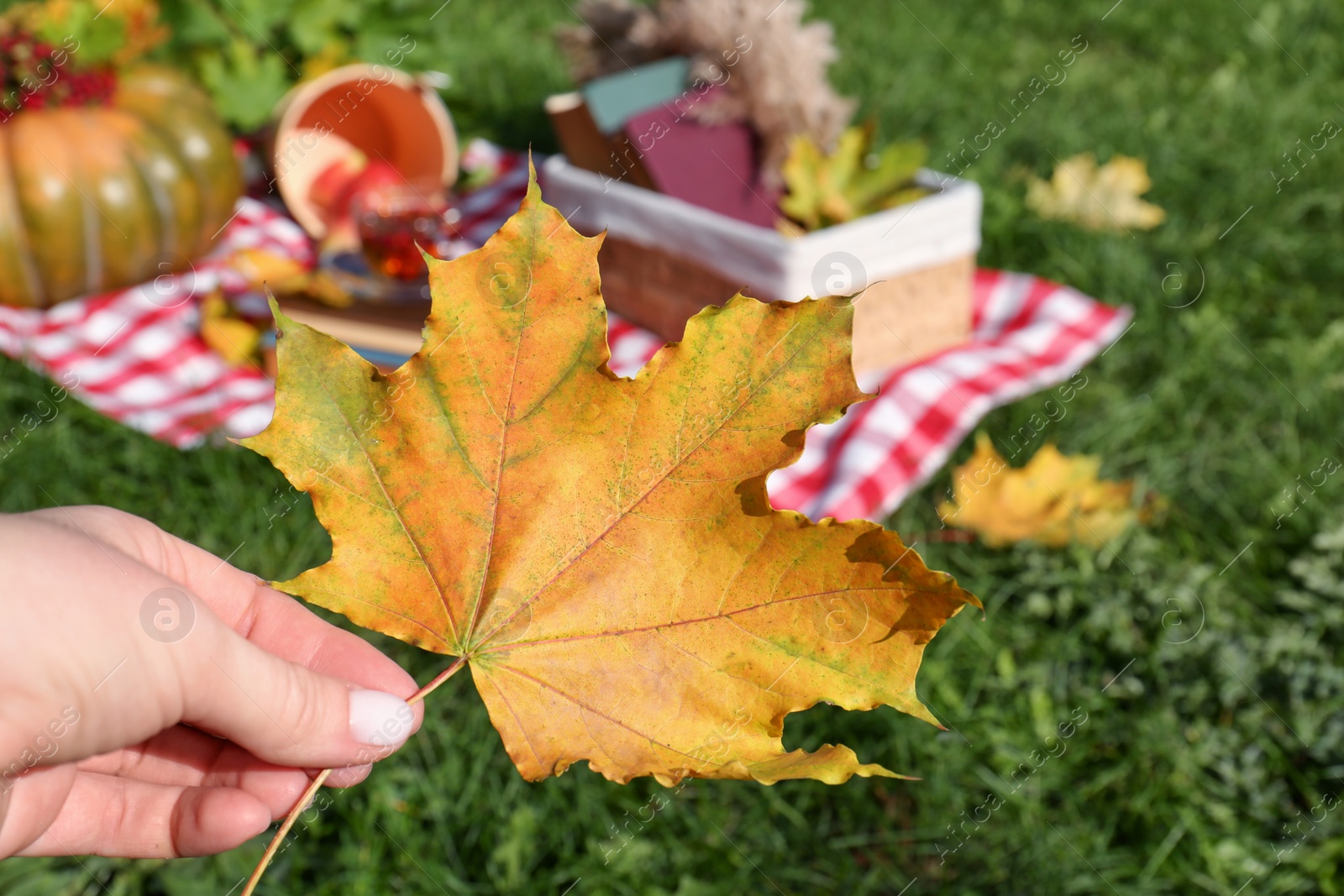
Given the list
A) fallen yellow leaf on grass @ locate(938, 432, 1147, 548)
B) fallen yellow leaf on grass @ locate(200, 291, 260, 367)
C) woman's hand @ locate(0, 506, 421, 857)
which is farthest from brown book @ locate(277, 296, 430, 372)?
woman's hand @ locate(0, 506, 421, 857)

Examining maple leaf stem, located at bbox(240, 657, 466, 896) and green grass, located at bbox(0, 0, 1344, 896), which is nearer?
maple leaf stem, located at bbox(240, 657, 466, 896)

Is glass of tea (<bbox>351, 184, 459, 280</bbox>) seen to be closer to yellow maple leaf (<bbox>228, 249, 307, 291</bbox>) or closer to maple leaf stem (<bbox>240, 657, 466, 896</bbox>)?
yellow maple leaf (<bbox>228, 249, 307, 291</bbox>)

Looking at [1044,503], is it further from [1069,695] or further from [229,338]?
[229,338]

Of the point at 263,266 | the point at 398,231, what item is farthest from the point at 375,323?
the point at 263,266

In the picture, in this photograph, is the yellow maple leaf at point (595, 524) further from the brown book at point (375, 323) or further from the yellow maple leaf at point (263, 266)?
the yellow maple leaf at point (263, 266)

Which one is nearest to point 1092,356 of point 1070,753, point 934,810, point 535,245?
point 1070,753

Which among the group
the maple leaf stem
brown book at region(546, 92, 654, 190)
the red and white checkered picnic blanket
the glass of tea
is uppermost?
the maple leaf stem
